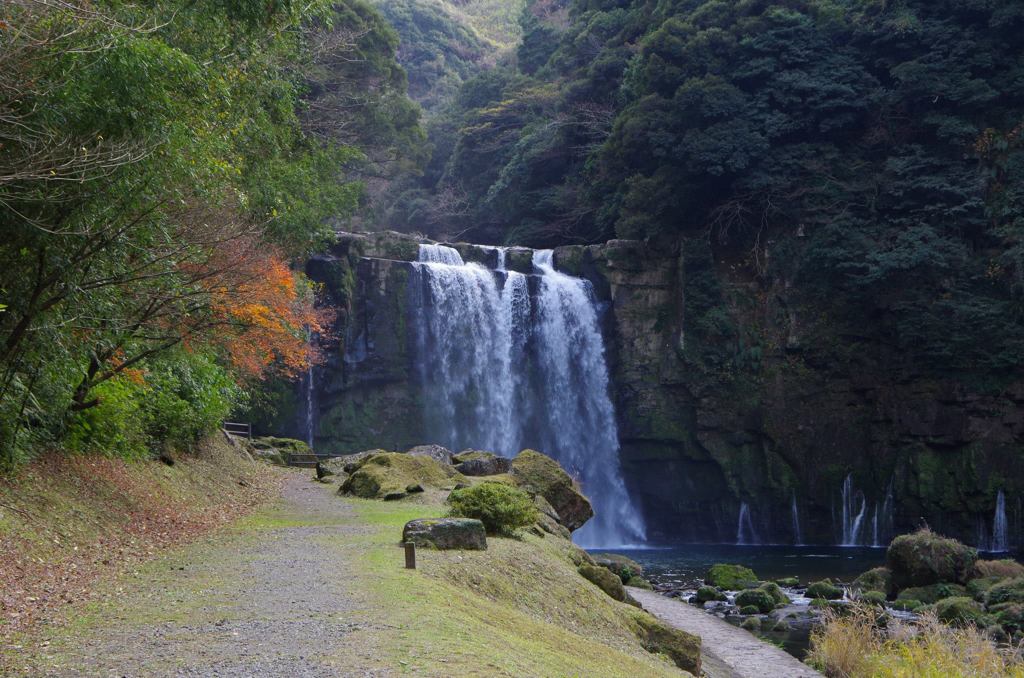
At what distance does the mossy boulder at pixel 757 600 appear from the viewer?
65.9ft

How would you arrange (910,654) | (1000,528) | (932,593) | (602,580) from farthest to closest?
1. (1000,528)
2. (932,593)
3. (602,580)
4. (910,654)

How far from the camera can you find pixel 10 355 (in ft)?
35.1

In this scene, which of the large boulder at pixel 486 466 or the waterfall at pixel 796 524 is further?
the waterfall at pixel 796 524

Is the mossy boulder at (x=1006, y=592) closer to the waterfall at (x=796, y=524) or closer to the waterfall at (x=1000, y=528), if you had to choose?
the waterfall at (x=1000, y=528)

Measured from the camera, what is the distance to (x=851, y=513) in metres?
34.2

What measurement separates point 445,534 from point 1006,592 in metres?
14.3

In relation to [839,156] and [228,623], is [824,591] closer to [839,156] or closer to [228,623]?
[228,623]

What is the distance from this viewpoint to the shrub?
44.0ft

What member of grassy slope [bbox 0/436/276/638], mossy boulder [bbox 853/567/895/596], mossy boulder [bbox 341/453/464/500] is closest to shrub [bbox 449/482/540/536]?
grassy slope [bbox 0/436/276/638]

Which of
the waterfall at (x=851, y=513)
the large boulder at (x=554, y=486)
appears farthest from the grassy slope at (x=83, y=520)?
the waterfall at (x=851, y=513)

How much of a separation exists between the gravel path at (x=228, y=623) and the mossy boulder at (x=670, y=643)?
3.97 meters

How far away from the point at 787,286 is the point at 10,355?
98.2ft

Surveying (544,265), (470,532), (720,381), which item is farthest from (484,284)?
(470,532)

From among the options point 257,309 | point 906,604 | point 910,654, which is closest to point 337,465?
point 257,309
